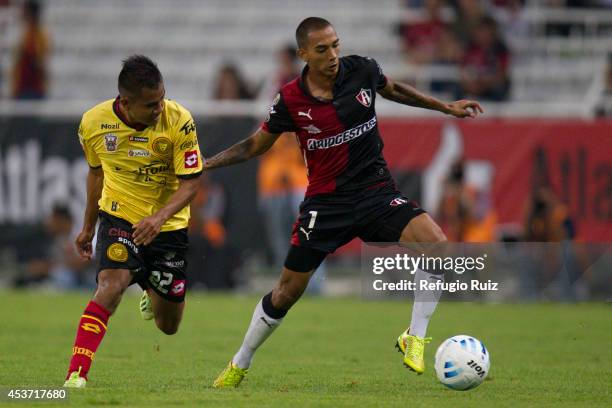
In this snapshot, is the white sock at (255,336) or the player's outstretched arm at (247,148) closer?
the white sock at (255,336)

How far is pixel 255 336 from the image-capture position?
927 centimetres

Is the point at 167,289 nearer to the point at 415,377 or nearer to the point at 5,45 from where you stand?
the point at 415,377

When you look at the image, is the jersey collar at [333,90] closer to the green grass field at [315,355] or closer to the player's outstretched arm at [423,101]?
the player's outstretched arm at [423,101]

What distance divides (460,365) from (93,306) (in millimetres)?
2654

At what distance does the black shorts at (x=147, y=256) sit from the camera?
9.02 metres

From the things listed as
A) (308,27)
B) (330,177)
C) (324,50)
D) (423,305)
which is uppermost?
(308,27)

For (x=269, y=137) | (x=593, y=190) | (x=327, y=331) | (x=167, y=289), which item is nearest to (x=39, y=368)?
(x=167, y=289)

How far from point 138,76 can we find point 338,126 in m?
1.64

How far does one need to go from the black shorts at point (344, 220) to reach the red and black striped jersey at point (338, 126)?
0.32ft

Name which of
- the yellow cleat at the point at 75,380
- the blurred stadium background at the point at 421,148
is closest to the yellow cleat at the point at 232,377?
the yellow cleat at the point at 75,380

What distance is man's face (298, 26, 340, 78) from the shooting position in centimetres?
925

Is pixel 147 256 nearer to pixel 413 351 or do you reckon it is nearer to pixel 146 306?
pixel 146 306

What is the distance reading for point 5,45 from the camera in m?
24.8

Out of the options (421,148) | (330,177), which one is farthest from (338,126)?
(421,148)
